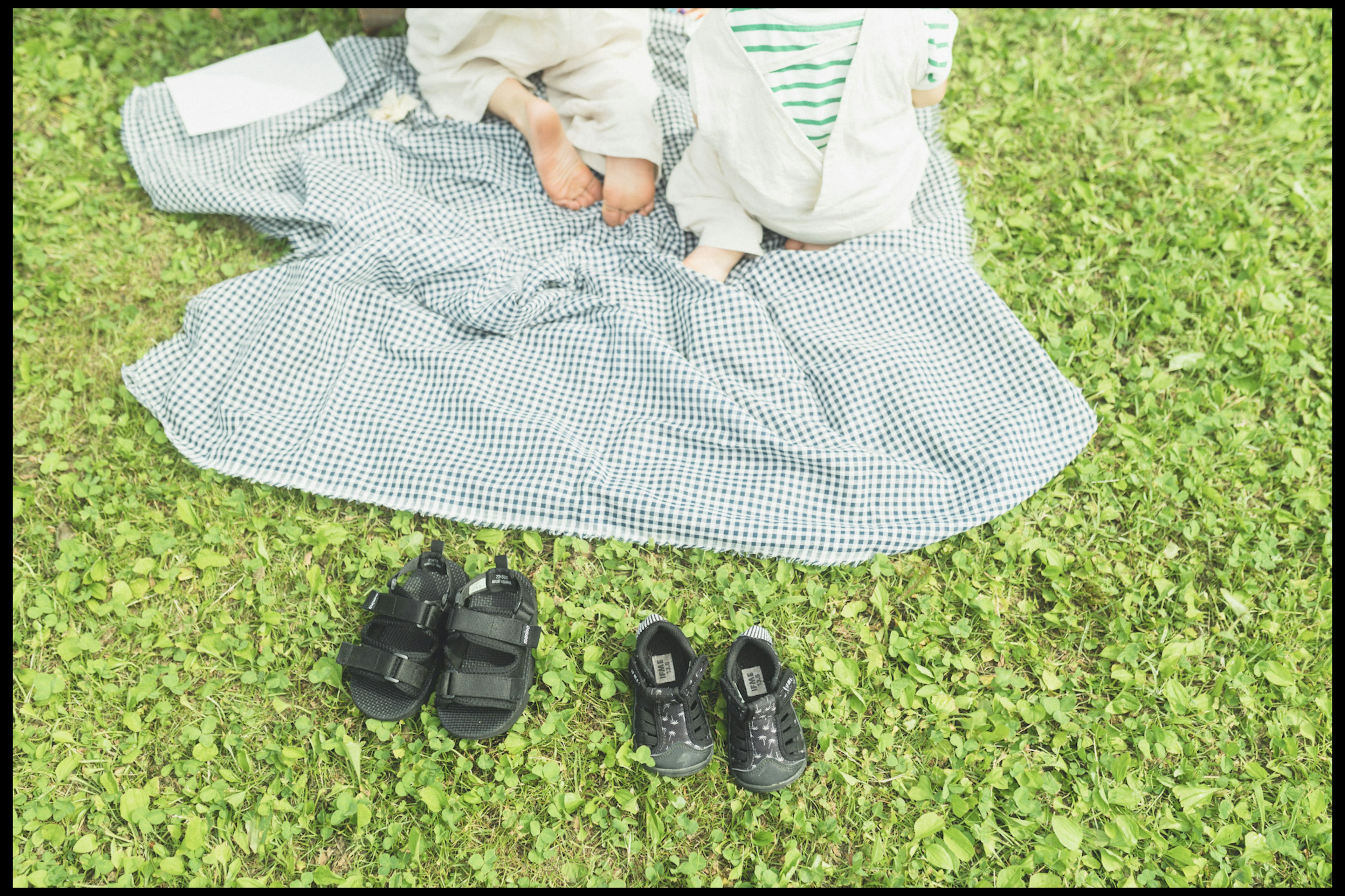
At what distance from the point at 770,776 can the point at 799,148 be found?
5.19 ft

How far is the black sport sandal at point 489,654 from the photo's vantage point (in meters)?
1.91

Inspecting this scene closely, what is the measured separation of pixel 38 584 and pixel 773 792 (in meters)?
1.98

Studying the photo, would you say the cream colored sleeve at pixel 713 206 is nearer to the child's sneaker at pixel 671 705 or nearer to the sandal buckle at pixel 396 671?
the child's sneaker at pixel 671 705

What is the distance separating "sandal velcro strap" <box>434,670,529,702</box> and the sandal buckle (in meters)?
0.10

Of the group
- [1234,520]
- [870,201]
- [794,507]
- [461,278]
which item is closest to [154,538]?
[461,278]

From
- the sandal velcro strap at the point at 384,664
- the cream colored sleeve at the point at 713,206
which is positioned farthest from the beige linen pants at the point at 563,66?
the sandal velcro strap at the point at 384,664

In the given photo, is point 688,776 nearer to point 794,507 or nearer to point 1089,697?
point 794,507

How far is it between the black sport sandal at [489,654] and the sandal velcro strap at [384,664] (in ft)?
0.21

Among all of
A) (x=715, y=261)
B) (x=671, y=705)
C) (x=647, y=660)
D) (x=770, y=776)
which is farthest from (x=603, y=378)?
(x=770, y=776)

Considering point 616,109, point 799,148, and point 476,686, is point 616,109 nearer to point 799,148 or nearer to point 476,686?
point 799,148

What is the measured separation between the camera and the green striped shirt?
204 cm

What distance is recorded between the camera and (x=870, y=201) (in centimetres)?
233

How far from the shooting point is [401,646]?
6.52 feet

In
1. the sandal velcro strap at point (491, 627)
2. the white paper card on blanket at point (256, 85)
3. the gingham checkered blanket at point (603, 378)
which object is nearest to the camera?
the sandal velcro strap at point (491, 627)
